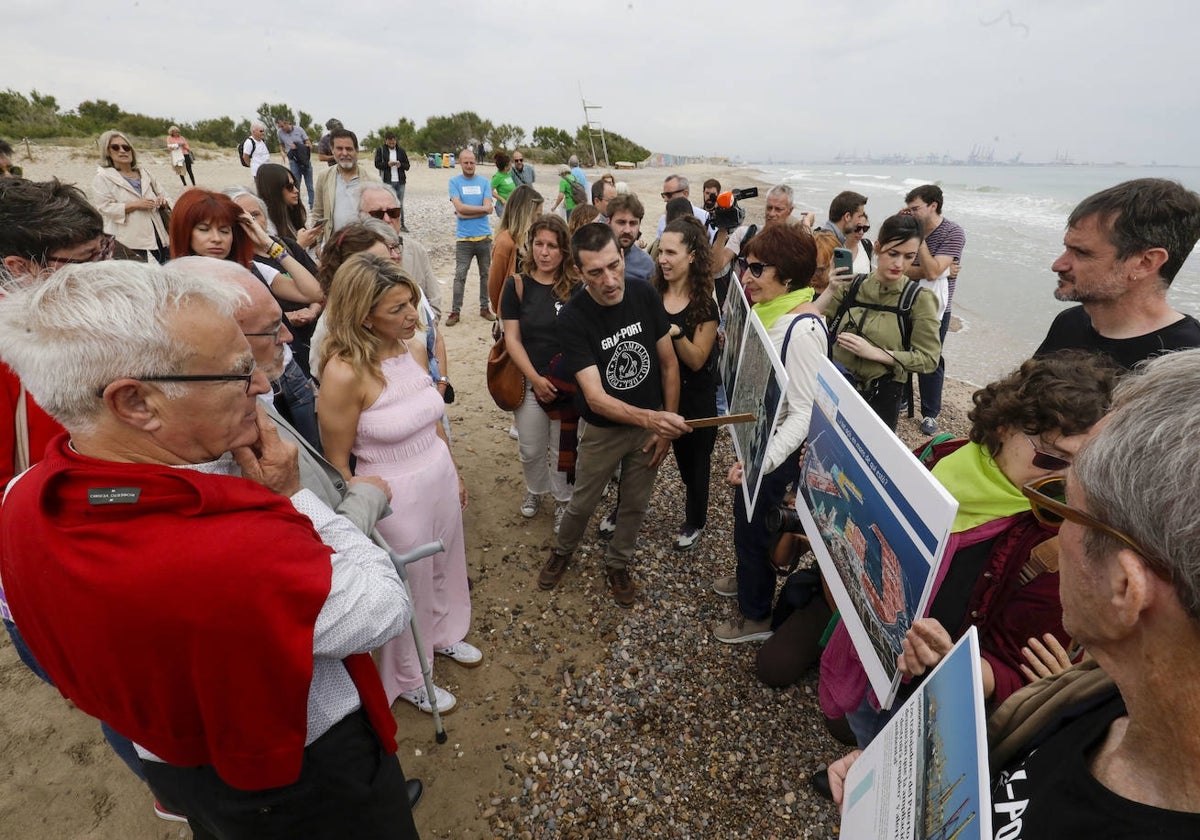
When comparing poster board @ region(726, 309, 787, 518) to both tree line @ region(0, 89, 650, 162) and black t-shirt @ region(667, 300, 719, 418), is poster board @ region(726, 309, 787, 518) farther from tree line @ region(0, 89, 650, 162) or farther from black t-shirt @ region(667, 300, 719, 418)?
tree line @ region(0, 89, 650, 162)

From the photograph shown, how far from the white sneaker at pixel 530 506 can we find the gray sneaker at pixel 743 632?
73.1 inches

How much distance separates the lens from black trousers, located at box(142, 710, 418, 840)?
1415 millimetres

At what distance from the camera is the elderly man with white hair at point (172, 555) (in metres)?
1.08

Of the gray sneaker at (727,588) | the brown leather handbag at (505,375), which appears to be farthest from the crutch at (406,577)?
the gray sneaker at (727,588)

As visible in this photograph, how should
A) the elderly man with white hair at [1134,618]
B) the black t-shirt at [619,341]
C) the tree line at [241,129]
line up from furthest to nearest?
the tree line at [241,129], the black t-shirt at [619,341], the elderly man with white hair at [1134,618]

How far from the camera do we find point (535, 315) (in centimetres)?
407

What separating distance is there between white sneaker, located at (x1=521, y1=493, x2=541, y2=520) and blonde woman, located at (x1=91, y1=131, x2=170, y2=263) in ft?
16.5

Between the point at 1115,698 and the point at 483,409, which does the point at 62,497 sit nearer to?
the point at 1115,698

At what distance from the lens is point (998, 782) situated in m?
1.15

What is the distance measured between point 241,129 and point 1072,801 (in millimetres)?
53916

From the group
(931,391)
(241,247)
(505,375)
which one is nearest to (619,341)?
(505,375)

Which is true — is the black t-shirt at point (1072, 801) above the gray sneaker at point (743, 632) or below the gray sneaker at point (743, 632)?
above

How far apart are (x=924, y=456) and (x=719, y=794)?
1865 millimetres

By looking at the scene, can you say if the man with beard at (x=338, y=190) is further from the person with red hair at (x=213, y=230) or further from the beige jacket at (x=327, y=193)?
the person with red hair at (x=213, y=230)
